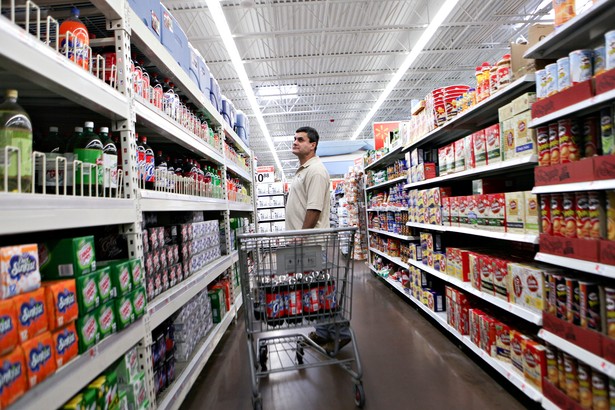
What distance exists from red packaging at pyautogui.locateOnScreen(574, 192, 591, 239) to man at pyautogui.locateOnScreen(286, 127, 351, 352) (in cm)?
168

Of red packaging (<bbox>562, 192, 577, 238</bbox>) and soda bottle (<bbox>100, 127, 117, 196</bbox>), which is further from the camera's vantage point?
red packaging (<bbox>562, 192, 577, 238</bbox>)

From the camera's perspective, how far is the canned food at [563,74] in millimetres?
1763

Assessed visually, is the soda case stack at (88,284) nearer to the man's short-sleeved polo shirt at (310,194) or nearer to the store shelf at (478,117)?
the man's short-sleeved polo shirt at (310,194)

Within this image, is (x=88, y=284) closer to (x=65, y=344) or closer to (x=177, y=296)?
(x=65, y=344)

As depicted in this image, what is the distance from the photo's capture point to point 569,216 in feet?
5.90

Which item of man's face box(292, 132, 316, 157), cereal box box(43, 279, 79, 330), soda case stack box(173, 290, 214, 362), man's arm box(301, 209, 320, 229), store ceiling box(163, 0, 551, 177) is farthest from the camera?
store ceiling box(163, 0, 551, 177)

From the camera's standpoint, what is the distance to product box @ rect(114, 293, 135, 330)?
4.86 feet

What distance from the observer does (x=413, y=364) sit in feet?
9.09

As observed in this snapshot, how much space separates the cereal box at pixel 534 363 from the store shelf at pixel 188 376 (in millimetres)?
2115

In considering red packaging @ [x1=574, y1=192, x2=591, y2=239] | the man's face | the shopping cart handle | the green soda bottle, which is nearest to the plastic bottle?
the green soda bottle

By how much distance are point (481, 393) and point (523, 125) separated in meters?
1.77

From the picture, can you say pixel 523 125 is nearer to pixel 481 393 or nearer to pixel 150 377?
pixel 481 393

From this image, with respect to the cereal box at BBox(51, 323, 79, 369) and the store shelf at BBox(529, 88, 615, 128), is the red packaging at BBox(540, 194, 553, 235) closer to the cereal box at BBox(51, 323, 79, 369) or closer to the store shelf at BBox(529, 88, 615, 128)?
the store shelf at BBox(529, 88, 615, 128)

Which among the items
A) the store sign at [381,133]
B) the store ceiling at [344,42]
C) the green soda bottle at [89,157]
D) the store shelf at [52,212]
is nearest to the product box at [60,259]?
the store shelf at [52,212]
